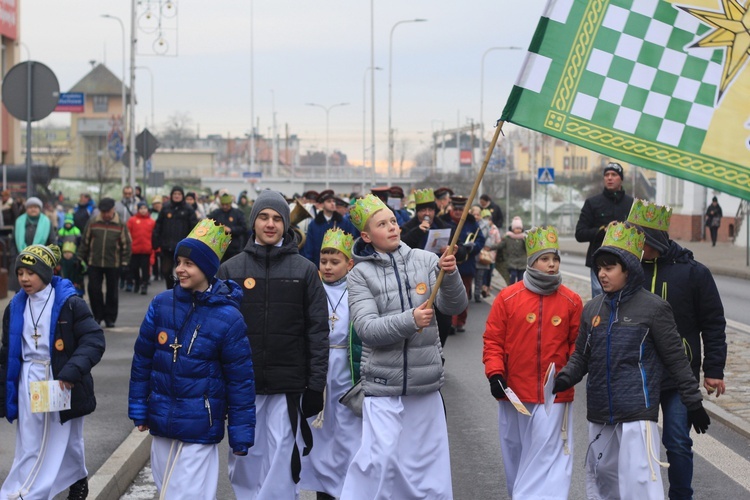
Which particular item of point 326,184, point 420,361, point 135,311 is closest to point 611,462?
point 420,361

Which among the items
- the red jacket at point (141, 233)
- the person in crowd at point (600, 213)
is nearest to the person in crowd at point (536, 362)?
the person in crowd at point (600, 213)

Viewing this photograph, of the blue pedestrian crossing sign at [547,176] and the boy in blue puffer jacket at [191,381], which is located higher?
the blue pedestrian crossing sign at [547,176]

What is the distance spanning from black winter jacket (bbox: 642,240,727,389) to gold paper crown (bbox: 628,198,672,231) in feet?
0.51

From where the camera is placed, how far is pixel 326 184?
332 feet

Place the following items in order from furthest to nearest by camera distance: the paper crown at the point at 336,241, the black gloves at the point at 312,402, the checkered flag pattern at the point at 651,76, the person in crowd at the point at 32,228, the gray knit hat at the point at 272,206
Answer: the person in crowd at the point at 32,228 → the paper crown at the point at 336,241 → the gray knit hat at the point at 272,206 → the black gloves at the point at 312,402 → the checkered flag pattern at the point at 651,76

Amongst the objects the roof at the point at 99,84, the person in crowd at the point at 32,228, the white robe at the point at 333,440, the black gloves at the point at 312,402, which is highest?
the roof at the point at 99,84

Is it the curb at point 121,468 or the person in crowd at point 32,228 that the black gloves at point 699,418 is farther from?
the person in crowd at point 32,228

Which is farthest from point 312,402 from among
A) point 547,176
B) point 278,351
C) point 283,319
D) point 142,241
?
point 547,176

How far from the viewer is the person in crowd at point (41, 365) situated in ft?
22.1

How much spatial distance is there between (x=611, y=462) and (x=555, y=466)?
360mm

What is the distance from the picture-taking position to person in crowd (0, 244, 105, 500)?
6738mm

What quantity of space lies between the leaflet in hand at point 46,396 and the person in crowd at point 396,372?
5.38 ft

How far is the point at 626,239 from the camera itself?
6.51 metres

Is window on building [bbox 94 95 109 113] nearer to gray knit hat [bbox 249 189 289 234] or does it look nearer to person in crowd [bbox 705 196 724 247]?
person in crowd [bbox 705 196 724 247]
